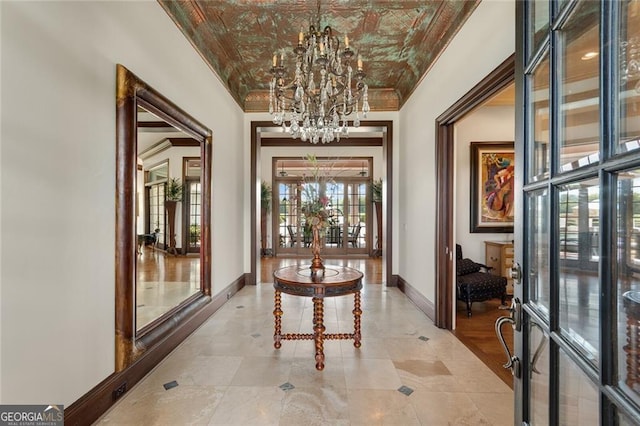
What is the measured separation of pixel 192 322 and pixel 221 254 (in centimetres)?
120

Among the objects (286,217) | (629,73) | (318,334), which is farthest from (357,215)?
(629,73)

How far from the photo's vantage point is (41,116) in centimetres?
162

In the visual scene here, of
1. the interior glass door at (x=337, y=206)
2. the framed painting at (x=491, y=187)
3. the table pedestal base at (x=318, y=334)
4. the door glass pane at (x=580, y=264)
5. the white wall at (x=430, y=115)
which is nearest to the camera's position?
the door glass pane at (x=580, y=264)

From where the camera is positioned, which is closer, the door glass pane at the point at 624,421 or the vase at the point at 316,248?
the door glass pane at the point at 624,421

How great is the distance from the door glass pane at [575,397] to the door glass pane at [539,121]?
659mm

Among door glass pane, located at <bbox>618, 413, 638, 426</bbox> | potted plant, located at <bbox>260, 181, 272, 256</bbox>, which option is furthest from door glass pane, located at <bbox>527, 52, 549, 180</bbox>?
potted plant, located at <bbox>260, 181, 272, 256</bbox>

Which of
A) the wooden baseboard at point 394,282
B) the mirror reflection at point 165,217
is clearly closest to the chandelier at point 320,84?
the mirror reflection at point 165,217

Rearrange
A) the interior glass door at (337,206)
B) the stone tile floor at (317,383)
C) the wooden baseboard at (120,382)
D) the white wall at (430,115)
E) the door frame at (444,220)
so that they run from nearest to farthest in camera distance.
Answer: the wooden baseboard at (120,382), the stone tile floor at (317,383), the white wall at (430,115), the door frame at (444,220), the interior glass door at (337,206)

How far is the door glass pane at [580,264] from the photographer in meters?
0.82

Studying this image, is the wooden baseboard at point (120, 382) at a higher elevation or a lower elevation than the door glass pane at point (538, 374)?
lower

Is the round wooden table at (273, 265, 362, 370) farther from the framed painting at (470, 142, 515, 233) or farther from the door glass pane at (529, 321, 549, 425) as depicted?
the framed painting at (470, 142, 515, 233)

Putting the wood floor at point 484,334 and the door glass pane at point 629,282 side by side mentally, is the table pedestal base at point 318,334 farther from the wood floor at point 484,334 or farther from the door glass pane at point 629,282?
the door glass pane at point 629,282

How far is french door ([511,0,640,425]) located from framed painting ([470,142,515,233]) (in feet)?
13.8

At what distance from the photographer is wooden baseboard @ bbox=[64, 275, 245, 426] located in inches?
72.6
